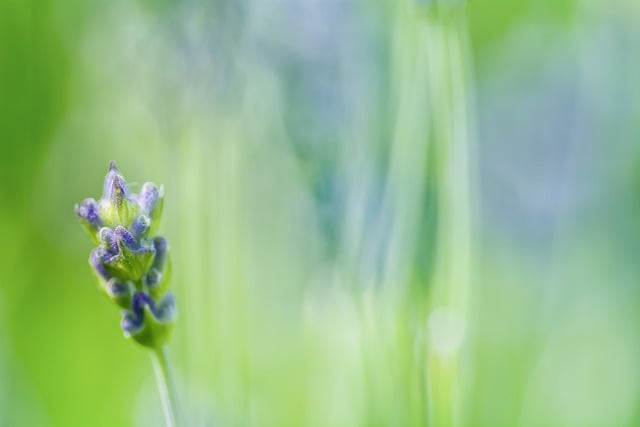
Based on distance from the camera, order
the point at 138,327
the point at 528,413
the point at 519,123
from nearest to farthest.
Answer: the point at 138,327 < the point at 528,413 < the point at 519,123

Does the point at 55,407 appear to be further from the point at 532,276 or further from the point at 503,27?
the point at 503,27

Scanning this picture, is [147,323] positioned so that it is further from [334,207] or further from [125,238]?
[334,207]

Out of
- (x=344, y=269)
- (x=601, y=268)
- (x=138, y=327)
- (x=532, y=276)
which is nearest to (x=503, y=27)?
(x=532, y=276)

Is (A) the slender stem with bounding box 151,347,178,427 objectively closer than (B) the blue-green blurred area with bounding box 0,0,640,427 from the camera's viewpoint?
Yes

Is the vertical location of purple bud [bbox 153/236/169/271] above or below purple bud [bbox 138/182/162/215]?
below

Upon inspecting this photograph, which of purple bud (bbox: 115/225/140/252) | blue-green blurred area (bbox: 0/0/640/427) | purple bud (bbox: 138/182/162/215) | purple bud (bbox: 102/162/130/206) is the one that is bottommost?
blue-green blurred area (bbox: 0/0/640/427)
